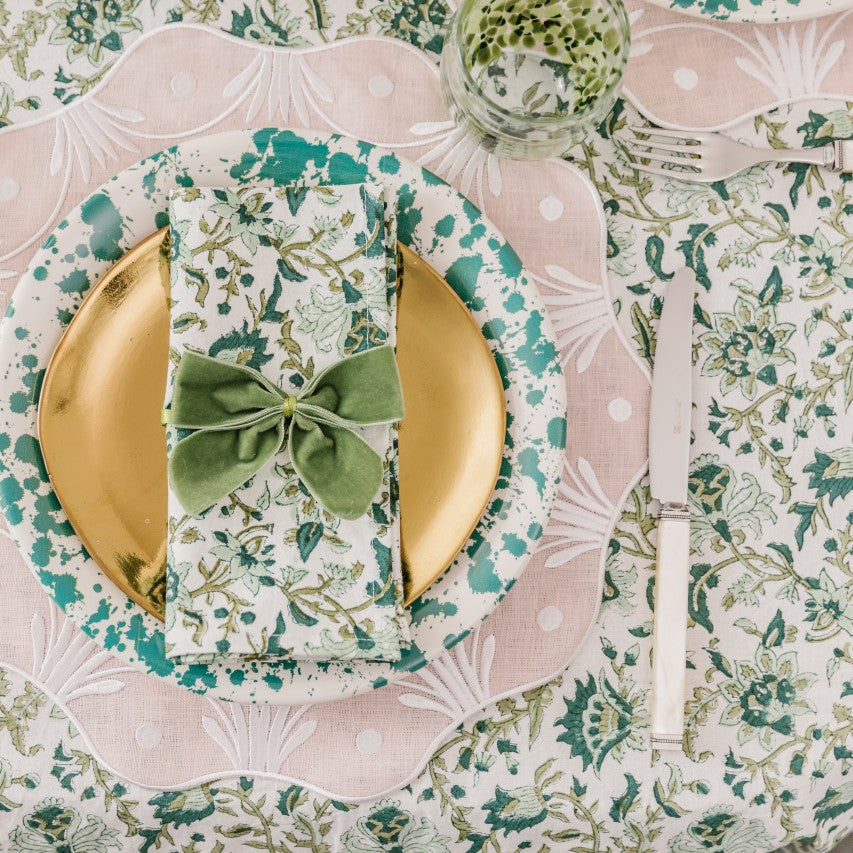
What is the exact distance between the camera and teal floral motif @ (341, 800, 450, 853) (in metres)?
0.62

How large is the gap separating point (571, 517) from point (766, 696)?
0.75ft

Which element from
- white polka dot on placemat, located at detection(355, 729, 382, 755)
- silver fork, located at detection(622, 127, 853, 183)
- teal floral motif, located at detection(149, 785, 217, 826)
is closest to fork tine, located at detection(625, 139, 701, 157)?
silver fork, located at detection(622, 127, 853, 183)

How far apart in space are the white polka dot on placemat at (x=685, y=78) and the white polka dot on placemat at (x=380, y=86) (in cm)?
25

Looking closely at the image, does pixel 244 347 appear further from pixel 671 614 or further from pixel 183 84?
pixel 671 614

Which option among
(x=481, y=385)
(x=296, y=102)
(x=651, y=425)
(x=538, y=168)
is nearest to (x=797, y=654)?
(x=651, y=425)

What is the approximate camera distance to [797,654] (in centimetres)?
64

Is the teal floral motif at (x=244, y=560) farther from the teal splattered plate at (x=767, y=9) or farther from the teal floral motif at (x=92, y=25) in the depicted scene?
the teal splattered plate at (x=767, y=9)

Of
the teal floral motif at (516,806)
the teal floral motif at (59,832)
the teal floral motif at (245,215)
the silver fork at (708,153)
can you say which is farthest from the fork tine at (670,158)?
the teal floral motif at (59,832)

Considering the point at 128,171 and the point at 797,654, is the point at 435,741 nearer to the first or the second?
the point at 797,654

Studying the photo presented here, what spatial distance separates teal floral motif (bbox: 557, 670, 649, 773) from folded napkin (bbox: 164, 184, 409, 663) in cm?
18

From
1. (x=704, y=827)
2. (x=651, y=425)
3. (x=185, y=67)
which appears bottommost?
(x=704, y=827)

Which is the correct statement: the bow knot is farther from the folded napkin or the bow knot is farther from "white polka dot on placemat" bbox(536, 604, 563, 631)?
"white polka dot on placemat" bbox(536, 604, 563, 631)

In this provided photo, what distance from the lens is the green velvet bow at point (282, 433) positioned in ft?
1.67

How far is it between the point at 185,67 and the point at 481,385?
0.37 m
